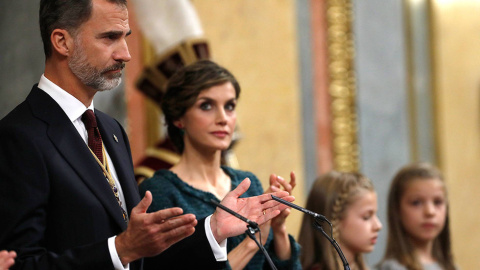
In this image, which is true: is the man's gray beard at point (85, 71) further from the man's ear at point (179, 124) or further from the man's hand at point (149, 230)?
the man's ear at point (179, 124)

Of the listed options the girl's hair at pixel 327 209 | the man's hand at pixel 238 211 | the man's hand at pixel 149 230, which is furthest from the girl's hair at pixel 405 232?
the man's hand at pixel 149 230

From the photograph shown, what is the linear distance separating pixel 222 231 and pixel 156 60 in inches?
74.6

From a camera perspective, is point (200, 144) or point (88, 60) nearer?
point (88, 60)

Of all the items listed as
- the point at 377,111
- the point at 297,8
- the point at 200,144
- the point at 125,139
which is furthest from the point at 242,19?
the point at 125,139

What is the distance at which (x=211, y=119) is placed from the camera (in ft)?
10.3

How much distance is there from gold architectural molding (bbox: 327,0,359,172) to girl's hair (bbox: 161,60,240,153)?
2.78m

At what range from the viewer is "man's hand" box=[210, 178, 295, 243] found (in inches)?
94.5

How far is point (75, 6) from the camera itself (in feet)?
7.45

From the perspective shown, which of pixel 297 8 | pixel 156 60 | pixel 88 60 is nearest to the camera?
pixel 88 60

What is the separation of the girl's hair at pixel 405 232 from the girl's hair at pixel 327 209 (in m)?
0.48

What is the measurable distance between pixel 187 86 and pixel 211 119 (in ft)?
0.57

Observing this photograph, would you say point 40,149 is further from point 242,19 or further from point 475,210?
point 475,210

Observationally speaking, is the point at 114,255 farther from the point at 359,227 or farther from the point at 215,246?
the point at 359,227

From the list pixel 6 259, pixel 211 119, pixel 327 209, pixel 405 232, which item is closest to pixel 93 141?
pixel 6 259
